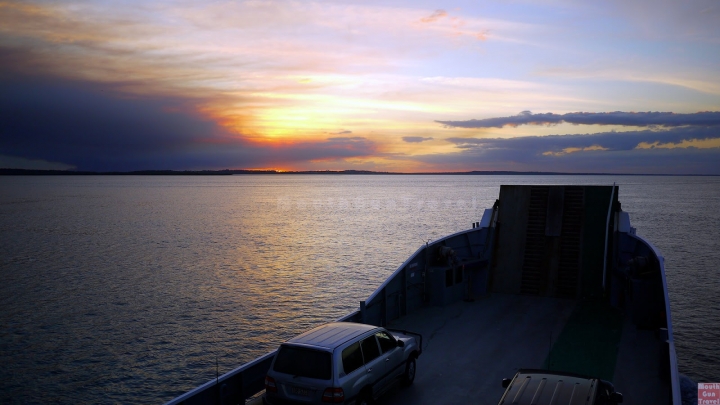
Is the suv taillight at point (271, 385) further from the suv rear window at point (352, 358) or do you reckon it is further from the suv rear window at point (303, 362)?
the suv rear window at point (352, 358)

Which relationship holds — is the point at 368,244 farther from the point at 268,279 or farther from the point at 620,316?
the point at 620,316

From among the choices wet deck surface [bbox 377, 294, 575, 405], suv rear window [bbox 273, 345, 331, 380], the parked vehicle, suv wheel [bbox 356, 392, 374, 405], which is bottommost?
wet deck surface [bbox 377, 294, 575, 405]

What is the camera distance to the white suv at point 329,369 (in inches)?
330

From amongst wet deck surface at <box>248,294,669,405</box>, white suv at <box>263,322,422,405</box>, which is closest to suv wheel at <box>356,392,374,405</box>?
white suv at <box>263,322,422,405</box>

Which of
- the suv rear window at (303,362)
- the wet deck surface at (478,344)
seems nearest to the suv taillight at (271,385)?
the suv rear window at (303,362)

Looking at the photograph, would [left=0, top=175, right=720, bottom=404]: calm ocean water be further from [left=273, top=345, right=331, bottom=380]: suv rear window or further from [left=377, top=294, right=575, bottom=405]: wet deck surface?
[left=273, top=345, right=331, bottom=380]: suv rear window

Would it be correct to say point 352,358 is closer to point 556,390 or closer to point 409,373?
point 409,373

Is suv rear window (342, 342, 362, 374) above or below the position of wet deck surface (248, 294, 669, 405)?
above

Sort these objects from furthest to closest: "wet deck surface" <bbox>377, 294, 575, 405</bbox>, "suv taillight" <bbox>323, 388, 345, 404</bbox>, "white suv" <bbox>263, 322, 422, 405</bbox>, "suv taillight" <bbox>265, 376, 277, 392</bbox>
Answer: "wet deck surface" <bbox>377, 294, 575, 405</bbox>, "suv taillight" <bbox>265, 376, 277, 392</bbox>, "white suv" <bbox>263, 322, 422, 405</bbox>, "suv taillight" <bbox>323, 388, 345, 404</bbox>

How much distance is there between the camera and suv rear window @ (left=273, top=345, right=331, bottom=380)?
844 centimetres

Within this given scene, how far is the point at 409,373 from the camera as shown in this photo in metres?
10.7

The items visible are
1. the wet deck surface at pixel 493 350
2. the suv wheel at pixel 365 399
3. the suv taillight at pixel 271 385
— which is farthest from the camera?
the wet deck surface at pixel 493 350

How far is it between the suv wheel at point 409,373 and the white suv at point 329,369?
92 cm

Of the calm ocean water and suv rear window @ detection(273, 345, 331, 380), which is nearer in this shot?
suv rear window @ detection(273, 345, 331, 380)
